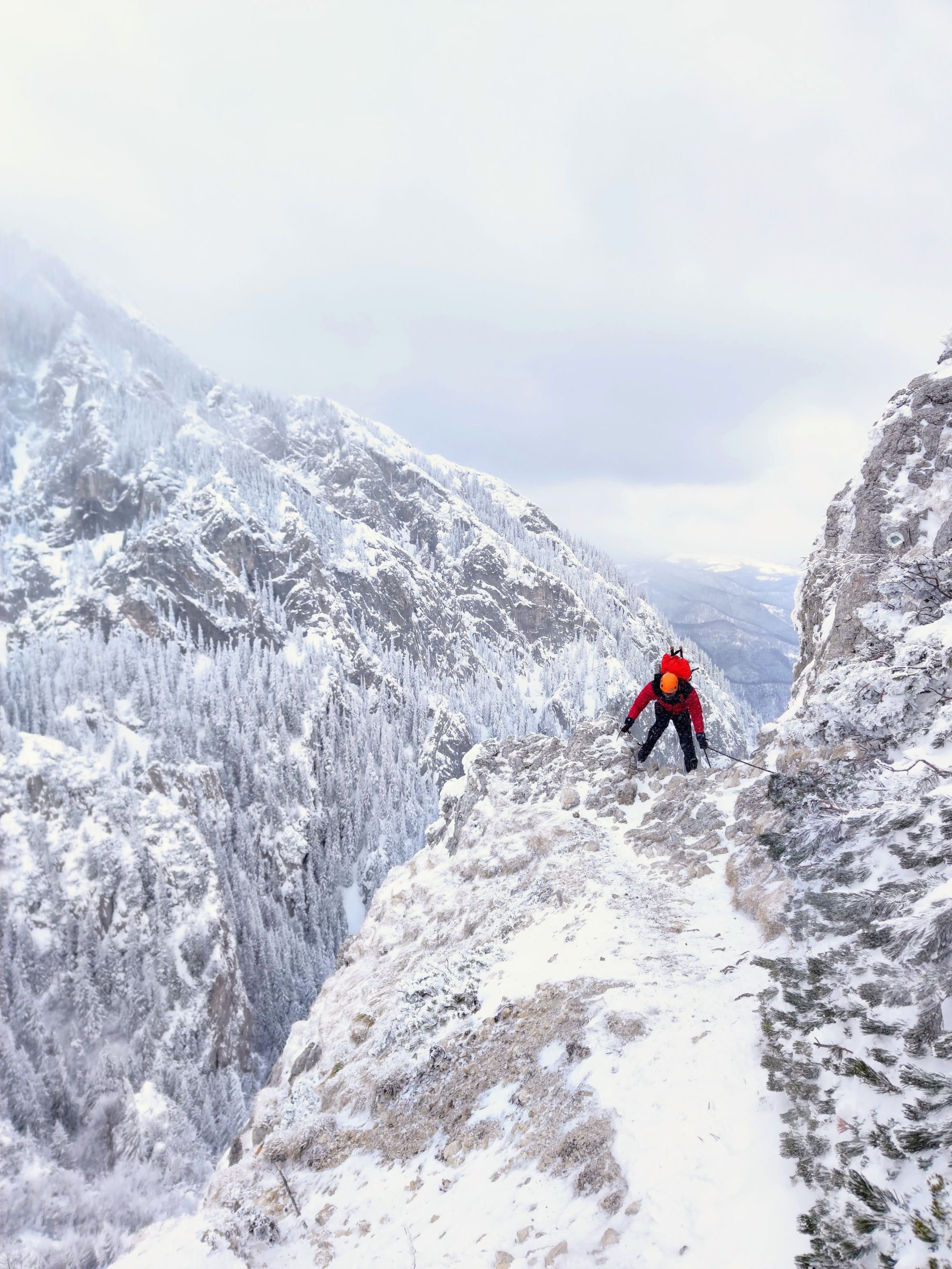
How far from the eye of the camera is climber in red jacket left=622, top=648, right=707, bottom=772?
1288 centimetres

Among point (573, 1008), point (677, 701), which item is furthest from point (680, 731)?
point (573, 1008)

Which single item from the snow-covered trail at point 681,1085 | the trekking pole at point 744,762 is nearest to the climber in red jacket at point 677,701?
the trekking pole at point 744,762

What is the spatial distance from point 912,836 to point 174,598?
4831 inches

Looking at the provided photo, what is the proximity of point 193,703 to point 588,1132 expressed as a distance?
9810cm

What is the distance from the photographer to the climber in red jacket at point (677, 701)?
12.9 meters

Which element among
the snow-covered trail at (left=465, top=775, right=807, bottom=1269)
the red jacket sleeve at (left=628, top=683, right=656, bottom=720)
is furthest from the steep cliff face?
the red jacket sleeve at (left=628, top=683, right=656, bottom=720)

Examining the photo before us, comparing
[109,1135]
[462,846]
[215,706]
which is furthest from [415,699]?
[462,846]

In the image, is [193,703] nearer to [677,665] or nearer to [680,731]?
[680,731]

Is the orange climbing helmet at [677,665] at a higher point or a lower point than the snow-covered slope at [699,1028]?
higher

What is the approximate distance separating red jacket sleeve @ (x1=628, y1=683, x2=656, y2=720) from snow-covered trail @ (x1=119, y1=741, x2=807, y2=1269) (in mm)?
3848

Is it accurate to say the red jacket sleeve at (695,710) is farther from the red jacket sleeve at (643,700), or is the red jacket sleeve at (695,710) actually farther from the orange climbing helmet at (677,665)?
the red jacket sleeve at (643,700)

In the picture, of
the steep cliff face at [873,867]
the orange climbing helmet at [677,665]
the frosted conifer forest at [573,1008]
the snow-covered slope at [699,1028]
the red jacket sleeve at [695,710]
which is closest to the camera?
the steep cliff face at [873,867]

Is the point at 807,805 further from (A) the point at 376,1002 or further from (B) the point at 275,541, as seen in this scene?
(B) the point at 275,541

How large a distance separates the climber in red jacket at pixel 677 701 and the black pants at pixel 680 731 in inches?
0.4
